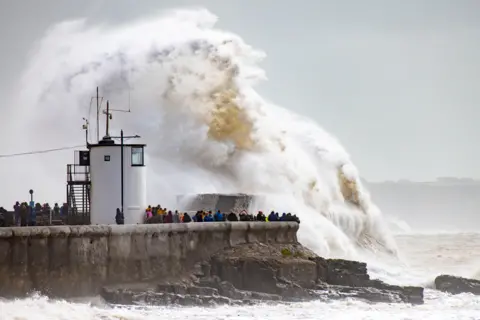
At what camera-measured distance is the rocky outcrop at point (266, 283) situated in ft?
84.4

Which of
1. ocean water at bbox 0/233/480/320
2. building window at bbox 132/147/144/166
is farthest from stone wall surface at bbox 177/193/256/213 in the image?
building window at bbox 132/147/144/166

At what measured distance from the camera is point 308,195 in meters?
40.8

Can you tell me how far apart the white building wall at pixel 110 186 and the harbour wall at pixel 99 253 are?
1.53 metres

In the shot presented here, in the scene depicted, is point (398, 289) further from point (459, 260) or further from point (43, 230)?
point (459, 260)

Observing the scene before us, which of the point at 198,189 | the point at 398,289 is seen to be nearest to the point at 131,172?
the point at 398,289

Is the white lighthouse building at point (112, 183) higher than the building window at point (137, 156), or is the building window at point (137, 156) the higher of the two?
the building window at point (137, 156)

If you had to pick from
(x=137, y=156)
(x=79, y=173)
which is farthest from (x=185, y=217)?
(x=79, y=173)

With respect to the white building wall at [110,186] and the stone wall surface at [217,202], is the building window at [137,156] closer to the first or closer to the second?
the white building wall at [110,186]

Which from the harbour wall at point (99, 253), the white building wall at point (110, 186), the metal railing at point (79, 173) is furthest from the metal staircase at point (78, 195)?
the harbour wall at point (99, 253)

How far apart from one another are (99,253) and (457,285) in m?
8.84

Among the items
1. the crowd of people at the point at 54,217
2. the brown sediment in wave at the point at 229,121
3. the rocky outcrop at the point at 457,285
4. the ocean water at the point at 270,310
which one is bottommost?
the ocean water at the point at 270,310

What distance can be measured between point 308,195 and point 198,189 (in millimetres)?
4338

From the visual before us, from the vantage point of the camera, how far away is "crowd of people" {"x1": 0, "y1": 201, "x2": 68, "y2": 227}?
25797mm

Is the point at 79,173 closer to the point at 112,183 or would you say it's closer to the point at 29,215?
the point at 112,183
